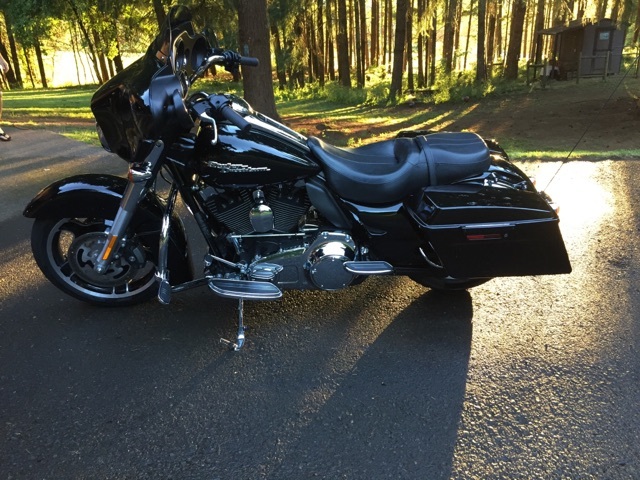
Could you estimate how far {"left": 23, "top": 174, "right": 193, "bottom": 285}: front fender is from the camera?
3.14 m

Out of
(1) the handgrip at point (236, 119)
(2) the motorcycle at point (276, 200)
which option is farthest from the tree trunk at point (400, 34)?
(1) the handgrip at point (236, 119)

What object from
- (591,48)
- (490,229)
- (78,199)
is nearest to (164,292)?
(78,199)

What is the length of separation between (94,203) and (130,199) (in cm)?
42

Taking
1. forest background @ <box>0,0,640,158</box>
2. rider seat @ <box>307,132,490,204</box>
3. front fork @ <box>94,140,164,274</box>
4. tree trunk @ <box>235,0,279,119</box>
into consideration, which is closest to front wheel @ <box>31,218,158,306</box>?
front fork @ <box>94,140,164,274</box>

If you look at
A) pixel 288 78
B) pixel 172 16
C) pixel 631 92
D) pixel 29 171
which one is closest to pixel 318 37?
pixel 288 78

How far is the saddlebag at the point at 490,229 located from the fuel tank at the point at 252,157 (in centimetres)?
77

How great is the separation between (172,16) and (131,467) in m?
2.44

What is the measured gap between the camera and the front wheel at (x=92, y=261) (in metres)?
3.27

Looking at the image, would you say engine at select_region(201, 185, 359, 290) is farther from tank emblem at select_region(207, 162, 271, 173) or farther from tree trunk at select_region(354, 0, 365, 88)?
tree trunk at select_region(354, 0, 365, 88)

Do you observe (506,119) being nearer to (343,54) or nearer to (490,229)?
(343,54)

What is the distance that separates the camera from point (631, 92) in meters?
17.9

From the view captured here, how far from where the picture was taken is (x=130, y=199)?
9.55 ft

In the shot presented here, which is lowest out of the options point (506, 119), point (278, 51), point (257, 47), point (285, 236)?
point (506, 119)

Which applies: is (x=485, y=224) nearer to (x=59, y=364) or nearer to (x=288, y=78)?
(x=59, y=364)
